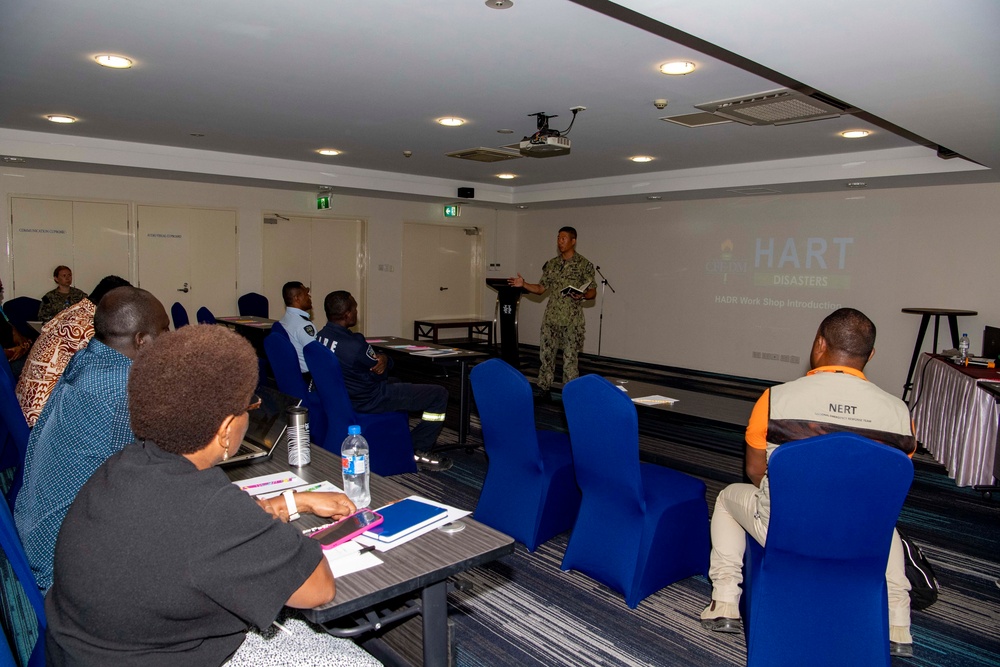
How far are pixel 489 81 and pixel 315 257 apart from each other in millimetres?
6263

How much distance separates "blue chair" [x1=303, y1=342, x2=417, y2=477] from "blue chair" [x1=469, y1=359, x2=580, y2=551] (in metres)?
1.05

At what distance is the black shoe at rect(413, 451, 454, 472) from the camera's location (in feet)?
15.5

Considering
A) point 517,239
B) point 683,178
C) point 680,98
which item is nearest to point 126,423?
point 680,98

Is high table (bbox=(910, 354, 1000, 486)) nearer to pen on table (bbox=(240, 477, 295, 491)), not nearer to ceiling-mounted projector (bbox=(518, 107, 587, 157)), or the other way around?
ceiling-mounted projector (bbox=(518, 107, 587, 157))

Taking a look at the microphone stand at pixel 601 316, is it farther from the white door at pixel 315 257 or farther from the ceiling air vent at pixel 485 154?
the white door at pixel 315 257

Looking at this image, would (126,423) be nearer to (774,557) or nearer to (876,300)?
(774,557)

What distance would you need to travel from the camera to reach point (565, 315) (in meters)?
7.13

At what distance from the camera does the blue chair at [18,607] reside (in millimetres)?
1486

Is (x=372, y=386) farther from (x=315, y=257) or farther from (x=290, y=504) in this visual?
(x=315, y=257)

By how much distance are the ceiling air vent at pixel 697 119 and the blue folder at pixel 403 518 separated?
4.37 metres

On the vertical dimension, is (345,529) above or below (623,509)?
above

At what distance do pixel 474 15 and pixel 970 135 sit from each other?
3.67m

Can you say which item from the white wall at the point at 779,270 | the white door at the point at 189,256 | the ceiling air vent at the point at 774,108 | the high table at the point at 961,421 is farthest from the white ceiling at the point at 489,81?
the high table at the point at 961,421

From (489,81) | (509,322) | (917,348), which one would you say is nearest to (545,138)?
(489,81)
